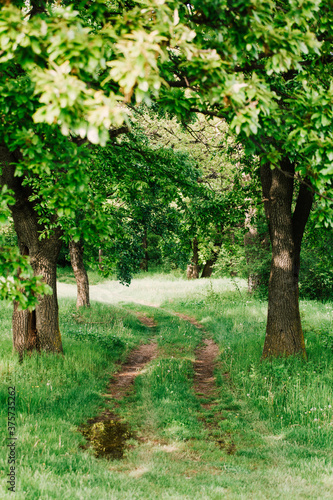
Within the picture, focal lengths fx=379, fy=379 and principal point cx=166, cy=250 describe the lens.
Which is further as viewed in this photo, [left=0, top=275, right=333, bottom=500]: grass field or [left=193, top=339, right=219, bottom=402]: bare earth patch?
[left=193, top=339, right=219, bottom=402]: bare earth patch

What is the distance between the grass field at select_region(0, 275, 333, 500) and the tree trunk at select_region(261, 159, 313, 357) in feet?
1.62

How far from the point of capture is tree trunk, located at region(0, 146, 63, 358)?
8586 millimetres

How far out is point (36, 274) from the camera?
8.67 metres

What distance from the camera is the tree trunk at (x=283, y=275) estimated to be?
8.66 metres

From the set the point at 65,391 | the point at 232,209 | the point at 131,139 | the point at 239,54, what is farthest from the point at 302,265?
the point at 239,54

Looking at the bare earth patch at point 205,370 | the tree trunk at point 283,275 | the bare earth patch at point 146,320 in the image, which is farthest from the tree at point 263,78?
the bare earth patch at point 146,320

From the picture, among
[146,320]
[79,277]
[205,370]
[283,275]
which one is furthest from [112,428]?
[146,320]

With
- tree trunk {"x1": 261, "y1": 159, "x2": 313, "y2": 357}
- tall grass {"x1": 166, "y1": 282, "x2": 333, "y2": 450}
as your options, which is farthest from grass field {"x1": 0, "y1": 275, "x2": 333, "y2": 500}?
tree trunk {"x1": 261, "y1": 159, "x2": 313, "y2": 357}

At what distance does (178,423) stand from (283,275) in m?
4.10

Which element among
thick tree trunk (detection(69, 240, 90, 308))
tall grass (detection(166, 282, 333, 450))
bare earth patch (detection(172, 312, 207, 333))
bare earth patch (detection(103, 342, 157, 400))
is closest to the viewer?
Result: tall grass (detection(166, 282, 333, 450))

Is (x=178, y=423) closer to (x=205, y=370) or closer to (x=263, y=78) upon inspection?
(x=205, y=370)

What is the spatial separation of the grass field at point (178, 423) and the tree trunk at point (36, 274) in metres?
0.50

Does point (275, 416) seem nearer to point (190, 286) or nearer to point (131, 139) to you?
point (131, 139)

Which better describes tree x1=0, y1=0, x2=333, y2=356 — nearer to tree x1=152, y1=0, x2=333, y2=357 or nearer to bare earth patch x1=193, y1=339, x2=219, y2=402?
tree x1=152, y1=0, x2=333, y2=357
